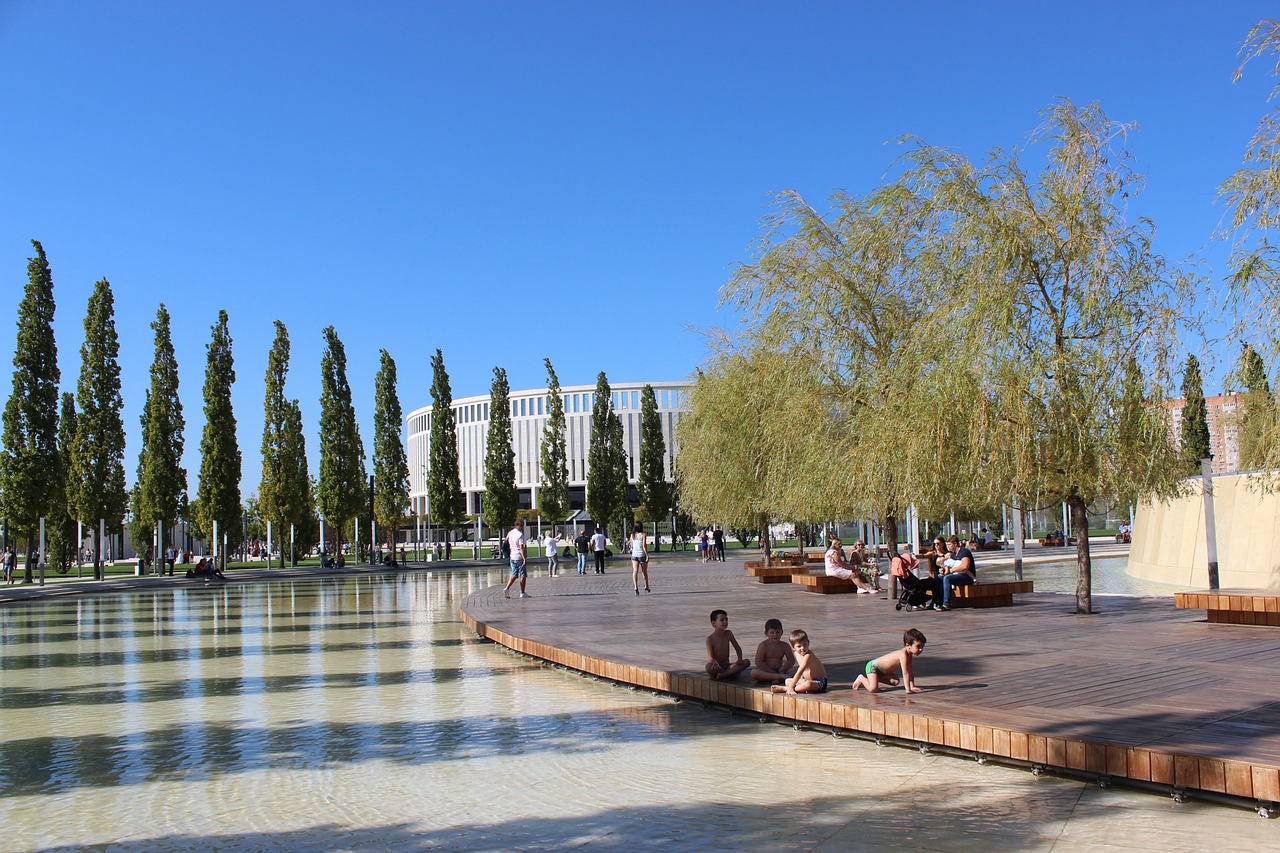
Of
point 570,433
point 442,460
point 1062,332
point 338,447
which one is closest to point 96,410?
point 338,447

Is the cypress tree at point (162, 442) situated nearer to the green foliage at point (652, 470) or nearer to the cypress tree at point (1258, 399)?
the green foliage at point (652, 470)

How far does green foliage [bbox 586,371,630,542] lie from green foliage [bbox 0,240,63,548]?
113 feet

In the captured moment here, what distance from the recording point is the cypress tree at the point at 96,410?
46938mm

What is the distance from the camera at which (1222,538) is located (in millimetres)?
21625

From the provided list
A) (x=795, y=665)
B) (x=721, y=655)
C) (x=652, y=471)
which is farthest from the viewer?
(x=652, y=471)

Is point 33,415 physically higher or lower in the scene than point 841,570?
higher

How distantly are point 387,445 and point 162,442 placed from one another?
54.0 ft

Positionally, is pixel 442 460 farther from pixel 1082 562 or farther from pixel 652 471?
pixel 1082 562

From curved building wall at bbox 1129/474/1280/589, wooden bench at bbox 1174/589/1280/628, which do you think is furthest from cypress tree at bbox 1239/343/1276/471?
curved building wall at bbox 1129/474/1280/589

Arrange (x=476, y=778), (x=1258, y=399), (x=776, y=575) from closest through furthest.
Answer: (x=476, y=778)
(x=1258, y=399)
(x=776, y=575)

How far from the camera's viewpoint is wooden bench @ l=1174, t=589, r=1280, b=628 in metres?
13.2

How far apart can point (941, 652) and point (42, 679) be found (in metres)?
11.1

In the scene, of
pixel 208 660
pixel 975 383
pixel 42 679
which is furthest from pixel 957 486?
pixel 42 679

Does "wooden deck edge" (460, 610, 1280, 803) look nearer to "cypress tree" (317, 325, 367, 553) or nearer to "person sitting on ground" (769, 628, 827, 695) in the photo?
"person sitting on ground" (769, 628, 827, 695)
